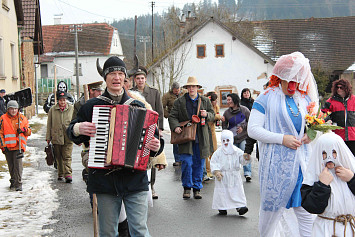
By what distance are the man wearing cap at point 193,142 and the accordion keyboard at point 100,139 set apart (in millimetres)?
4887

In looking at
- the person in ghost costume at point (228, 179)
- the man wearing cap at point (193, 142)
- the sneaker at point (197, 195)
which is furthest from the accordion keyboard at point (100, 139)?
the sneaker at point (197, 195)

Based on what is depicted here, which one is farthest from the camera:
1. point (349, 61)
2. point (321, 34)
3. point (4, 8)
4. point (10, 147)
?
point (321, 34)

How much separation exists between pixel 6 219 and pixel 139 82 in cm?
323

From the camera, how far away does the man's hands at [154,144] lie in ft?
14.9

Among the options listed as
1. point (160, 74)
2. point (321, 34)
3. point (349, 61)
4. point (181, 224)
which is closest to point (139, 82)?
point (181, 224)

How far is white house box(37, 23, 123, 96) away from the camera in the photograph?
228 ft

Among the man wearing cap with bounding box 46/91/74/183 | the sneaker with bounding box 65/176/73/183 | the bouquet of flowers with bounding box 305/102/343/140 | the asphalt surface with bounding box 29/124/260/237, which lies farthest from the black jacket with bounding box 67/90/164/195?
the man wearing cap with bounding box 46/91/74/183

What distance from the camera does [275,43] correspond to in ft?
144

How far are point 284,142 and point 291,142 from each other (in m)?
0.07

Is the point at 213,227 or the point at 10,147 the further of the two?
the point at 10,147

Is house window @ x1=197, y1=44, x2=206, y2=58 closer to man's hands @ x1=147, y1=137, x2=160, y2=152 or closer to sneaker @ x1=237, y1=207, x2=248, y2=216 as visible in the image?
sneaker @ x1=237, y1=207, x2=248, y2=216

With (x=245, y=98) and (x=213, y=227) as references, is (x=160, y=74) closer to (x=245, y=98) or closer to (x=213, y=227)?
(x=245, y=98)

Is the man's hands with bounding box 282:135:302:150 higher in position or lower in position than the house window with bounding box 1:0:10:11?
lower

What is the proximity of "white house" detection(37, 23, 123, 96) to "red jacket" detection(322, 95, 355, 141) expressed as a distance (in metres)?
60.7
